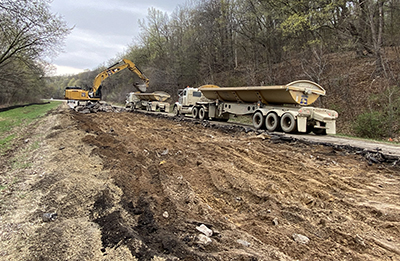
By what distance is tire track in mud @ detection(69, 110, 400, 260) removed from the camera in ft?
8.70

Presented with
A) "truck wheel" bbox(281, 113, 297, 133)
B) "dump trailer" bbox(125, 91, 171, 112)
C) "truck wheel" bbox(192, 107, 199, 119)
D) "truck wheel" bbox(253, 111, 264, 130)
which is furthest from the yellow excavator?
"truck wheel" bbox(281, 113, 297, 133)

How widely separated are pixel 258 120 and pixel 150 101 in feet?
51.7

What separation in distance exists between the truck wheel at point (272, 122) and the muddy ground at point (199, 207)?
4.87 metres

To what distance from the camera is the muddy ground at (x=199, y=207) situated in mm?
2635

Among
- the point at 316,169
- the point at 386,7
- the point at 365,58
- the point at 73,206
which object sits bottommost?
the point at 73,206

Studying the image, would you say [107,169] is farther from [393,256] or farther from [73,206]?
[393,256]

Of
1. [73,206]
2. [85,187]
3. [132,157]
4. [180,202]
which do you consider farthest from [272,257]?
[132,157]

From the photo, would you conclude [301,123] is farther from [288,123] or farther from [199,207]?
[199,207]

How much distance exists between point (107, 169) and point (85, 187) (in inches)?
42.5

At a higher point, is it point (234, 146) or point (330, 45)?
point (330, 45)

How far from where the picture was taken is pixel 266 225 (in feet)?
10.3

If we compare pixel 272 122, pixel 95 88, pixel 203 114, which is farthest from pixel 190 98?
pixel 95 88

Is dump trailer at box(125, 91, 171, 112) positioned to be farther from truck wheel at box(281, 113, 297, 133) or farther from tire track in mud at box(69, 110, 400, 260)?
tire track in mud at box(69, 110, 400, 260)

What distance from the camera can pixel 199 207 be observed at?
3.62m
